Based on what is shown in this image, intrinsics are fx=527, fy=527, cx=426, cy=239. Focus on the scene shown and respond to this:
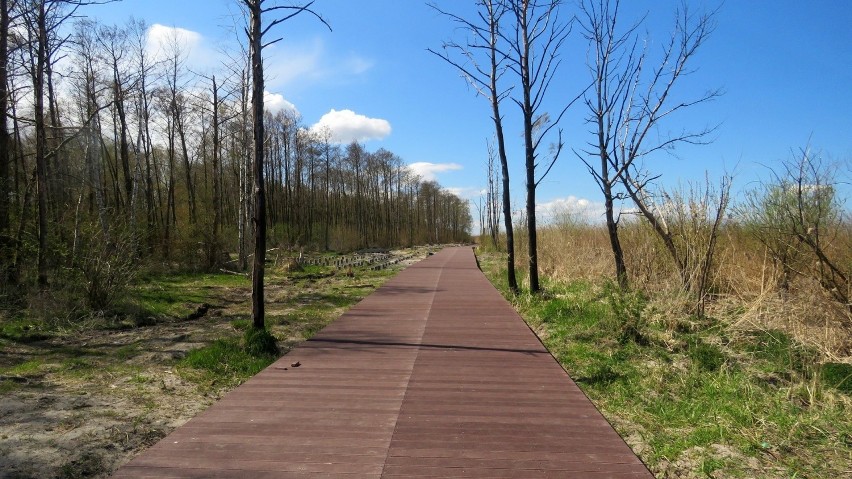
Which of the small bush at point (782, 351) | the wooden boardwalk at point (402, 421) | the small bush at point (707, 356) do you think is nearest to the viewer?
the wooden boardwalk at point (402, 421)

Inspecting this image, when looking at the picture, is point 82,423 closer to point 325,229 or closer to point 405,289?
point 405,289

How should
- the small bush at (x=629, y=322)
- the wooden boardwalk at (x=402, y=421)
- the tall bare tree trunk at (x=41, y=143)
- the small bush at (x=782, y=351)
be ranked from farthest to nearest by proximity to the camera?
the tall bare tree trunk at (x=41, y=143)
the small bush at (x=629, y=322)
the small bush at (x=782, y=351)
the wooden boardwalk at (x=402, y=421)

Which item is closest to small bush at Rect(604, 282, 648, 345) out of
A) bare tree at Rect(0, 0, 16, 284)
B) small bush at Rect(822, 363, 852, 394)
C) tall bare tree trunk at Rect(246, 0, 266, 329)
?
small bush at Rect(822, 363, 852, 394)

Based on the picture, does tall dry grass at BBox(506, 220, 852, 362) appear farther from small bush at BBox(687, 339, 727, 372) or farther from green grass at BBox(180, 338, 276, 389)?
green grass at BBox(180, 338, 276, 389)

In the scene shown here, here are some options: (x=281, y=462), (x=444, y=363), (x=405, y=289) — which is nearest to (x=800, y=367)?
(x=444, y=363)

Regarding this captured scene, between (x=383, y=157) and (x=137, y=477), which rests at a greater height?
(x=383, y=157)

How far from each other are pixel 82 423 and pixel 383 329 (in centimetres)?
499

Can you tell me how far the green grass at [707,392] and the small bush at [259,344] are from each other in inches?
159

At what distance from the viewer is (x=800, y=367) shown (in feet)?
20.3

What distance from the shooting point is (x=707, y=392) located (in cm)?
559

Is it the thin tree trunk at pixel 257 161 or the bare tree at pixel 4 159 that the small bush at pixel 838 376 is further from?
the bare tree at pixel 4 159

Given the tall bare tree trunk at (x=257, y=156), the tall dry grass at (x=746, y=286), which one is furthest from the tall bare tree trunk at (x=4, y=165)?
the tall dry grass at (x=746, y=286)

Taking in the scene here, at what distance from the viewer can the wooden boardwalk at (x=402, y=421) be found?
3.77 metres

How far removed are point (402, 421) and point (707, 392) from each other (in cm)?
333
